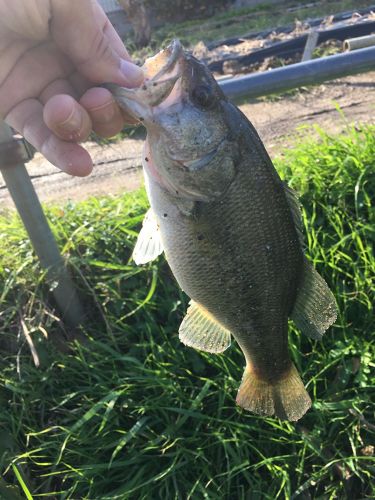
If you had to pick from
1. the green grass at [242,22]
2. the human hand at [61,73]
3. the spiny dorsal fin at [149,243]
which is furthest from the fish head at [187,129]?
the green grass at [242,22]

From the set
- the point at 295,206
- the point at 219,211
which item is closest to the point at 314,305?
the point at 295,206

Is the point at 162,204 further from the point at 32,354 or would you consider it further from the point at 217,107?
the point at 32,354

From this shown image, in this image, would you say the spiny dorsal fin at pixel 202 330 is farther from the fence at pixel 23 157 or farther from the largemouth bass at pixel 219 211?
the fence at pixel 23 157

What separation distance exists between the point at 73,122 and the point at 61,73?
1.36 ft

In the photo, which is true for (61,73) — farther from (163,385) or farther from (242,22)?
(242,22)

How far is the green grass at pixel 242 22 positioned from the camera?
11.5m

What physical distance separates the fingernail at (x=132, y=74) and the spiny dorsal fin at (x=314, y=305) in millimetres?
898

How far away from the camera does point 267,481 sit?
2.47 metres

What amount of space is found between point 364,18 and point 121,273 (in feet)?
28.5

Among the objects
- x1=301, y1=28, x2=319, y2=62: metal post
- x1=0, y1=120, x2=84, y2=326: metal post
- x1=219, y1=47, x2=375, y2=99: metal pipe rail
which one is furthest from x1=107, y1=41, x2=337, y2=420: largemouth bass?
x1=301, y1=28, x2=319, y2=62: metal post

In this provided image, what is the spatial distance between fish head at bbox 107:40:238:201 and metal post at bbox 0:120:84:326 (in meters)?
1.11

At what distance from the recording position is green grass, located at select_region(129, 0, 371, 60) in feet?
37.9

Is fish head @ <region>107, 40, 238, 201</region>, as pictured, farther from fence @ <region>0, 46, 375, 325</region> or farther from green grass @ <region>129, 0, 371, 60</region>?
green grass @ <region>129, 0, 371, 60</region>

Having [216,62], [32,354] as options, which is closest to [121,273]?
[32,354]
